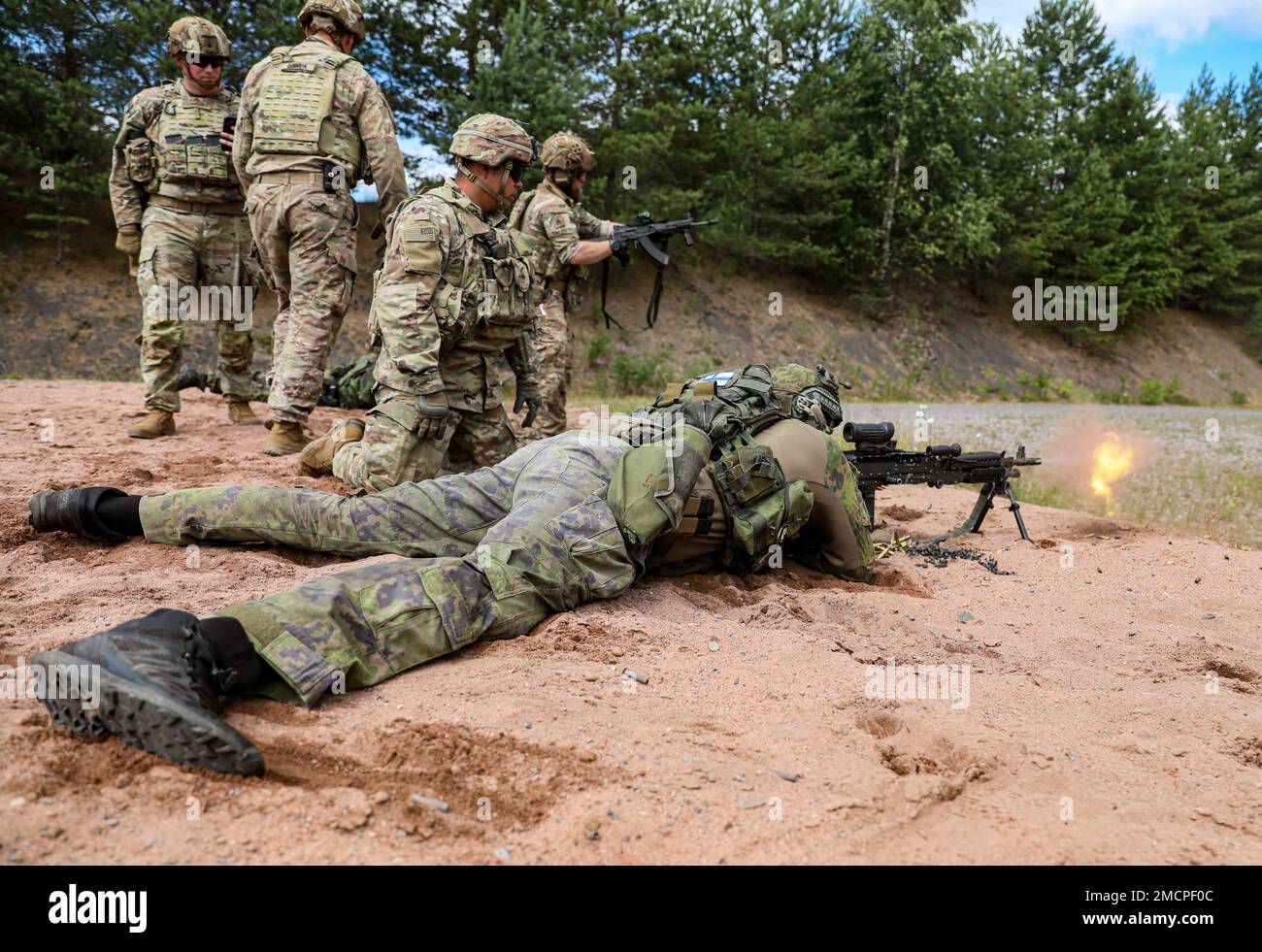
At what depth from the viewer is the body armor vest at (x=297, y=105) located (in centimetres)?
525

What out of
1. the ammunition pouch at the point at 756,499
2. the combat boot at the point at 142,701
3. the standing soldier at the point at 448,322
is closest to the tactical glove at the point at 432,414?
the standing soldier at the point at 448,322

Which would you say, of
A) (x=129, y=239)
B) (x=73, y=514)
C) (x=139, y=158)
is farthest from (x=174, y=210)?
(x=73, y=514)

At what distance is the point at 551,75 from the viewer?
51.0 ft

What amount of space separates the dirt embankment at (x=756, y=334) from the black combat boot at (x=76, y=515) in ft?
32.8

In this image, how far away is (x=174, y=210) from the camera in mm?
5875

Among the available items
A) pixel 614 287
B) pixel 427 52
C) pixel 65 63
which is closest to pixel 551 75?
pixel 427 52

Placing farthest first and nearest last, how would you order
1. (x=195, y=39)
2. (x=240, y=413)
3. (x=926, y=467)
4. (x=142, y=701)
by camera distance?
(x=240, y=413) → (x=195, y=39) → (x=926, y=467) → (x=142, y=701)

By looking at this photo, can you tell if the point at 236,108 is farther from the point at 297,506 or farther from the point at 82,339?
the point at 82,339

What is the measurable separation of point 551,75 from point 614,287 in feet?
18.2

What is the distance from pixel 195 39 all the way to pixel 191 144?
2.14 ft

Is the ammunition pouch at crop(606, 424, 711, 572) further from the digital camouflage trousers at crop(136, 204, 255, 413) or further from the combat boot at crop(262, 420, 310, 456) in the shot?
the digital camouflage trousers at crop(136, 204, 255, 413)

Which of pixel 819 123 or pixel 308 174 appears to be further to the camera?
pixel 819 123

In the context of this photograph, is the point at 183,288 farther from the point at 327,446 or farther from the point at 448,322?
the point at 448,322

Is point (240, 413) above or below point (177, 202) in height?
below
